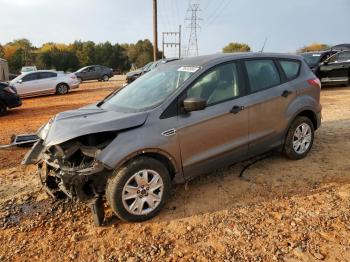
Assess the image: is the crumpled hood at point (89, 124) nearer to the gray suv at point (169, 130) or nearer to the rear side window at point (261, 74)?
the gray suv at point (169, 130)

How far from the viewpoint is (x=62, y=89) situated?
18500 millimetres

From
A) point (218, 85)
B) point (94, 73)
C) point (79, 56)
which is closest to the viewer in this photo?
point (218, 85)

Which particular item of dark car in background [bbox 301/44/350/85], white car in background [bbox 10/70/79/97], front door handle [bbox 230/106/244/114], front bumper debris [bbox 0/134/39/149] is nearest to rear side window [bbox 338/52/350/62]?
dark car in background [bbox 301/44/350/85]

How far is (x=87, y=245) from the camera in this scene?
332 centimetres

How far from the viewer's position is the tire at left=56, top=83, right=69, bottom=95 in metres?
18.3

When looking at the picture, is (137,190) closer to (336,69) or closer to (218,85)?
(218,85)

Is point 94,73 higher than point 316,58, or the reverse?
point 316,58

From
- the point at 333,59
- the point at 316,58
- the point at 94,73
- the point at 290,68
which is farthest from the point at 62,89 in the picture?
the point at 290,68

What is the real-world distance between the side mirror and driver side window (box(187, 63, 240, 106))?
19 centimetres

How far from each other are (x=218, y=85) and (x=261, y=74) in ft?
2.84

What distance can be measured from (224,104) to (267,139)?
995 mm

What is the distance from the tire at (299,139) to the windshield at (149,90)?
76.3 inches

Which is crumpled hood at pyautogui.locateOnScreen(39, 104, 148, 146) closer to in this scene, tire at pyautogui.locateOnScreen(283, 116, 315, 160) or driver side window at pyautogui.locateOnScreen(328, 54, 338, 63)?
tire at pyautogui.locateOnScreen(283, 116, 315, 160)

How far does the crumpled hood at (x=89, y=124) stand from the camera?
11.4ft
